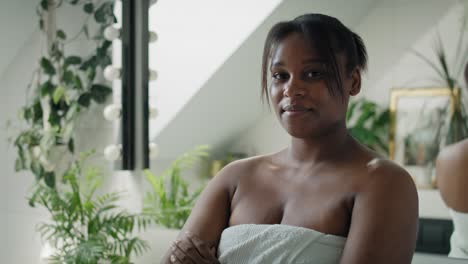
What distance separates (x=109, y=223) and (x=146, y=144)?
0.36 m

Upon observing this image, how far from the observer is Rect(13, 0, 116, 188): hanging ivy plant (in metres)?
2.54

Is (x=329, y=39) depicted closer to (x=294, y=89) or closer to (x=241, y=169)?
(x=294, y=89)

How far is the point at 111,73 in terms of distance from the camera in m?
2.59

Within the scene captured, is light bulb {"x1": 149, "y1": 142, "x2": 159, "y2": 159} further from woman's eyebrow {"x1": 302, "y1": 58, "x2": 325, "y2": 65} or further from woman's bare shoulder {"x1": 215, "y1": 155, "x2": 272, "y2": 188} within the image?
woman's eyebrow {"x1": 302, "y1": 58, "x2": 325, "y2": 65}

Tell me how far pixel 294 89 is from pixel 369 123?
0.88 meters

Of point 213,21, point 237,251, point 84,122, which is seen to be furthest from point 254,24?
point 237,251

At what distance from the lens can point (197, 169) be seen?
7.56ft

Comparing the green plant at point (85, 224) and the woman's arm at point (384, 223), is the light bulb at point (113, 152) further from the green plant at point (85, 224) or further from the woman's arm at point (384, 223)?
the woman's arm at point (384, 223)

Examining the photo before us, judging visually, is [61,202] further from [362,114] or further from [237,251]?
[237,251]

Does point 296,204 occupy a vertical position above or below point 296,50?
below

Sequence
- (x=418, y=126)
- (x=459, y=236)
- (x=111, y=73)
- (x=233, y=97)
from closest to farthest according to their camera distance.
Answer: (x=459, y=236)
(x=418, y=126)
(x=233, y=97)
(x=111, y=73)

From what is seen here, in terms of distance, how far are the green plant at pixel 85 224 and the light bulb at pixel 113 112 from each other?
20 cm

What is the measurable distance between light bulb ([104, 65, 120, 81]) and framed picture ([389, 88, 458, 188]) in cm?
125

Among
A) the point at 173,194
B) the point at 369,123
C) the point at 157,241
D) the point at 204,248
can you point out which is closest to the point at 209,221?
the point at 204,248
